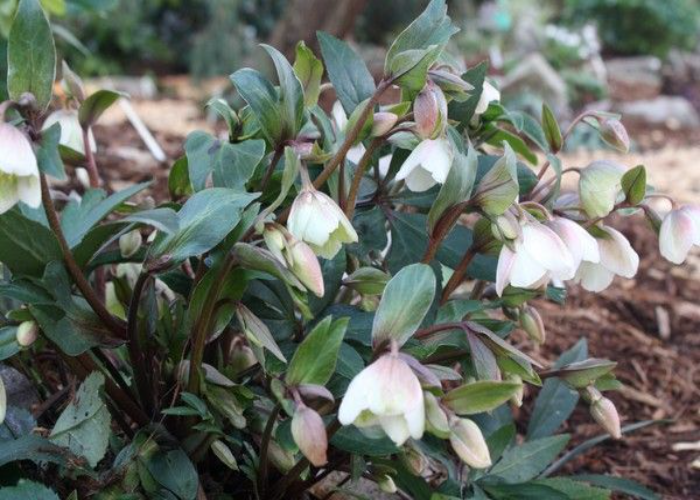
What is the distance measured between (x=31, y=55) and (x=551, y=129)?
1.75 ft

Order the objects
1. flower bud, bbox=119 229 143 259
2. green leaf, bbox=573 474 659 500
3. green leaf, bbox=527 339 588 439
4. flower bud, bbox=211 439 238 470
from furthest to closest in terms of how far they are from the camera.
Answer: green leaf, bbox=527 339 588 439 < green leaf, bbox=573 474 659 500 < flower bud, bbox=119 229 143 259 < flower bud, bbox=211 439 238 470

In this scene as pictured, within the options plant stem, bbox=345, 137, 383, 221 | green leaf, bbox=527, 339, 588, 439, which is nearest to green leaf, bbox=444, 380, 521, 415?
plant stem, bbox=345, 137, 383, 221

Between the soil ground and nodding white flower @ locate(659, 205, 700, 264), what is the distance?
44 cm

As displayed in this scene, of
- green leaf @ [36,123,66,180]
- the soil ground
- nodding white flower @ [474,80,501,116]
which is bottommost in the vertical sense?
the soil ground

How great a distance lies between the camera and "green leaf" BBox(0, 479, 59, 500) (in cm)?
67

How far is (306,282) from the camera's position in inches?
25.5

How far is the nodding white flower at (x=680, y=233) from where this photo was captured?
773 millimetres

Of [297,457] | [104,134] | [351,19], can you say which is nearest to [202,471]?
[297,457]

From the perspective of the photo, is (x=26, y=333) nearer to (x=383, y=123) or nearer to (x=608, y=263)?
(x=383, y=123)

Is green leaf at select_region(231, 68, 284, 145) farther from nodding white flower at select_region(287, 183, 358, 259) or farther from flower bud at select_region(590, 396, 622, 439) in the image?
flower bud at select_region(590, 396, 622, 439)

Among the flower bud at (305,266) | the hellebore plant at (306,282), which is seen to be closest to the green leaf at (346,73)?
the hellebore plant at (306,282)

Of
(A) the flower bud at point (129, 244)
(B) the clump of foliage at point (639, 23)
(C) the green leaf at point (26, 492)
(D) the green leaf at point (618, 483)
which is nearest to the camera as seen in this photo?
(C) the green leaf at point (26, 492)

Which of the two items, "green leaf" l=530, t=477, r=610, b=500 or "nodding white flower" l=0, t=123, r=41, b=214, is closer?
"nodding white flower" l=0, t=123, r=41, b=214

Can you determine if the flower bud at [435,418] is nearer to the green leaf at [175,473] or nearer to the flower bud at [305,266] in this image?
the flower bud at [305,266]
